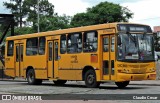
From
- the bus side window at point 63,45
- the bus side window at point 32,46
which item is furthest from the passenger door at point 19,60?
the bus side window at point 63,45

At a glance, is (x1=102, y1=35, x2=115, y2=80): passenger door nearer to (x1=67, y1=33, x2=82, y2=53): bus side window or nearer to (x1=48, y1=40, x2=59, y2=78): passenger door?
(x1=67, y1=33, x2=82, y2=53): bus side window

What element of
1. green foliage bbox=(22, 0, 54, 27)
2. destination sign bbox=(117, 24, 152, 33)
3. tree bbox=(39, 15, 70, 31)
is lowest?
destination sign bbox=(117, 24, 152, 33)

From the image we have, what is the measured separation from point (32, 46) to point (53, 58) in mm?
2488

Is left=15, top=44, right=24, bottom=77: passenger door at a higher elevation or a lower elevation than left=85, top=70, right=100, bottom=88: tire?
higher

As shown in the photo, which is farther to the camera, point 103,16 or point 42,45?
point 103,16

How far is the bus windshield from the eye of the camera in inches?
819

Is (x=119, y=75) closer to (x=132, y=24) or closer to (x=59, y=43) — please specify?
(x=132, y=24)

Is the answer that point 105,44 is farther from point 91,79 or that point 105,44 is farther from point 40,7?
point 40,7

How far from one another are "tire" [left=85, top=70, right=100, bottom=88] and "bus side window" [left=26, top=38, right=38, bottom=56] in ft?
17.8

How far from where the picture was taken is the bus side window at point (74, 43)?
23094mm

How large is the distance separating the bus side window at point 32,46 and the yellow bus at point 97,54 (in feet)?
0.20

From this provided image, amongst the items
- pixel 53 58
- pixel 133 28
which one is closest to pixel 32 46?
pixel 53 58

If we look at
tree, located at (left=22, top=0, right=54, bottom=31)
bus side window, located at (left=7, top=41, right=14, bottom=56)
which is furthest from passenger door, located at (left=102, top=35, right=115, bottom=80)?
tree, located at (left=22, top=0, right=54, bottom=31)

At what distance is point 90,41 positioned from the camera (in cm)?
2236
